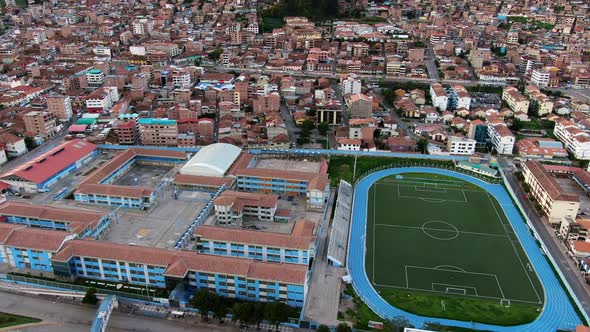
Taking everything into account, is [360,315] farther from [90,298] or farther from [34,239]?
[34,239]

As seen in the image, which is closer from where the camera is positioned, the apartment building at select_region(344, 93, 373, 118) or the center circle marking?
the center circle marking

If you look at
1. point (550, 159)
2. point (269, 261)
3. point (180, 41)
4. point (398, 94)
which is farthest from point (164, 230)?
point (180, 41)

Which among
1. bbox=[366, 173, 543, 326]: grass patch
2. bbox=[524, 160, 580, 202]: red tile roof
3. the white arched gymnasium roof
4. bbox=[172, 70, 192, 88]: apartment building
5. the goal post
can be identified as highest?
bbox=[172, 70, 192, 88]: apartment building

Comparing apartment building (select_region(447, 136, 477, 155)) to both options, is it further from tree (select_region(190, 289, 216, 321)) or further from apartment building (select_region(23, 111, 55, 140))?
apartment building (select_region(23, 111, 55, 140))

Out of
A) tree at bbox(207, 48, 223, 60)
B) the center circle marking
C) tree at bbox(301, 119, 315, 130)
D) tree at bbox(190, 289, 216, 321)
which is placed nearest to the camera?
tree at bbox(190, 289, 216, 321)

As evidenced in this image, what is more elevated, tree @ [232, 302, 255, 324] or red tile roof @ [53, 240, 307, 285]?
red tile roof @ [53, 240, 307, 285]

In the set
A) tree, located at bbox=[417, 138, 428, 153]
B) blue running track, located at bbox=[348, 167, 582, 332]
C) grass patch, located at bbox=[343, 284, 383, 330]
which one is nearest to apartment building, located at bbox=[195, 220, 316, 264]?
blue running track, located at bbox=[348, 167, 582, 332]

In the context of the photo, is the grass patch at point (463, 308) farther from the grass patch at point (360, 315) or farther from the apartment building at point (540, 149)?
the apartment building at point (540, 149)

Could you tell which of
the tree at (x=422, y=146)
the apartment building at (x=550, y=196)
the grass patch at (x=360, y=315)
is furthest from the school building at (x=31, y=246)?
the apartment building at (x=550, y=196)
